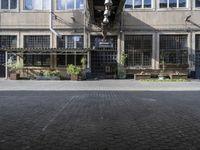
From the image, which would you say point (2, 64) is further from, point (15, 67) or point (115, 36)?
point (115, 36)

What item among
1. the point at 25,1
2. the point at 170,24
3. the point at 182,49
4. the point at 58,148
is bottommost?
the point at 58,148

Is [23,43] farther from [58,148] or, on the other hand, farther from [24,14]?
[58,148]

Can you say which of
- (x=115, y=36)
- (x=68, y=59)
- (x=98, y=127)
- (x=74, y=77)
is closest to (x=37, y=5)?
(x=68, y=59)

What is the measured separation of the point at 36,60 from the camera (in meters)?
34.8

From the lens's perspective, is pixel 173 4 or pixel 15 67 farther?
pixel 173 4

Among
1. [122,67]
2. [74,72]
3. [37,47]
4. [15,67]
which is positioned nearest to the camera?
[74,72]

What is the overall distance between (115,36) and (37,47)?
6.92 meters

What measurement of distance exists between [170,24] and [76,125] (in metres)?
27.3

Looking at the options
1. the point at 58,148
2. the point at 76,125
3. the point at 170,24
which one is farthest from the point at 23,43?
the point at 58,148

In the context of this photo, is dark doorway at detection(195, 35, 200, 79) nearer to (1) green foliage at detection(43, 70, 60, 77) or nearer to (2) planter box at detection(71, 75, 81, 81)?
(2) planter box at detection(71, 75, 81, 81)

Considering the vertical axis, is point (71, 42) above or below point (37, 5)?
below

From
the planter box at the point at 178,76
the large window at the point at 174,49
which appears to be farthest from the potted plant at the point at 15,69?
the planter box at the point at 178,76

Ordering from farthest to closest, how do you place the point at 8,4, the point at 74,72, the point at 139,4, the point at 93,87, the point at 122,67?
1. the point at 8,4
2. the point at 139,4
3. the point at 122,67
4. the point at 74,72
5. the point at 93,87

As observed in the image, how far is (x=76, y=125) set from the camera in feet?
27.8
